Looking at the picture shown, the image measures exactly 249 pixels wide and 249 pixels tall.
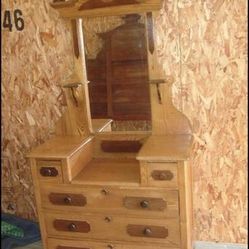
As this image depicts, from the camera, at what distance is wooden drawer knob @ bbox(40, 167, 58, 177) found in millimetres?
1889

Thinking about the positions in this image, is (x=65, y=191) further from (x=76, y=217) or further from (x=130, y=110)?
(x=130, y=110)

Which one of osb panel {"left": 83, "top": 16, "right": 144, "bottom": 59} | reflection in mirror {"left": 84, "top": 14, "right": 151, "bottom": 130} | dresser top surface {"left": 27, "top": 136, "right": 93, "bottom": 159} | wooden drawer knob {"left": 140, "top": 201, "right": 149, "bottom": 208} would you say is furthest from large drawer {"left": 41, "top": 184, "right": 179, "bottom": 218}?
osb panel {"left": 83, "top": 16, "right": 144, "bottom": 59}

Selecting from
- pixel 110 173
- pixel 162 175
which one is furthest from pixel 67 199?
pixel 162 175

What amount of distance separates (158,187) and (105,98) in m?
0.63

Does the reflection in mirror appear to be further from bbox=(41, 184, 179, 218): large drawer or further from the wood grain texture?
bbox=(41, 184, 179, 218): large drawer

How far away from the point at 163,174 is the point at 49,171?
611mm

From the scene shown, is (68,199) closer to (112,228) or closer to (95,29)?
(112,228)

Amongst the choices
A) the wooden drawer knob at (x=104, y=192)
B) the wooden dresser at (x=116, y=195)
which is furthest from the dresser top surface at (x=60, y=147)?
the wooden drawer knob at (x=104, y=192)

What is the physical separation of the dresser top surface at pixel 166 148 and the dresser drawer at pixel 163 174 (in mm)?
38

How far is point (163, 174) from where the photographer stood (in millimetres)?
1740

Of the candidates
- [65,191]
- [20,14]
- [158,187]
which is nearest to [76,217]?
[65,191]

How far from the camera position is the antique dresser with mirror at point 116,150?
1799mm

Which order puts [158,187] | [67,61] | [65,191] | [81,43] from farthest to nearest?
[67,61], [81,43], [65,191], [158,187]

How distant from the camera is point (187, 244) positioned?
1826mm
